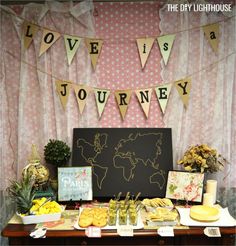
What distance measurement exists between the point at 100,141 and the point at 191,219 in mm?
813

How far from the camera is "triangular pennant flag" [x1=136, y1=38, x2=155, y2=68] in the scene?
2.12m

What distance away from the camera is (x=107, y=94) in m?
2.15

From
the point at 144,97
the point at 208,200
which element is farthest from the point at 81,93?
the point at 208,200

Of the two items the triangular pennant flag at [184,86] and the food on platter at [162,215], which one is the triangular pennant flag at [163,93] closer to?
the triangular pennant flag at [184,86]

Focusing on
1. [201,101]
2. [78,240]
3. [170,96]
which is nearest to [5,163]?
[78,240]

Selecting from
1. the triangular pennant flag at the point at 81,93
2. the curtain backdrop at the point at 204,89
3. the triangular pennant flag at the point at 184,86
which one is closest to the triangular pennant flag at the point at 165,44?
the curtain backdrop at the point at 204,89

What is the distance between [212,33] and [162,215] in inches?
52.3

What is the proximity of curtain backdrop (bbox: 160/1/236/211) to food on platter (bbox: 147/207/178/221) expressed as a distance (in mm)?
503

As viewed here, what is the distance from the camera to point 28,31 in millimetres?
2109

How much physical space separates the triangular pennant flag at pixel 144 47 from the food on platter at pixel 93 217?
1.09 meters

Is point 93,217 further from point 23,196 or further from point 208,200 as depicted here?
point 208,200

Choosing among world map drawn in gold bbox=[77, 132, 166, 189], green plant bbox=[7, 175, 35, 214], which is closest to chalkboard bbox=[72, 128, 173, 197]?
world map drawn in gold bbox=[77, 132, 166, 189]

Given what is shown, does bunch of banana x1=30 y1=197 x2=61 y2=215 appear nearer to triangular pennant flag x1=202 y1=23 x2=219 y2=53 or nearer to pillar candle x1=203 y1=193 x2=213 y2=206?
pillar candle x1=203 y1=193 x2=213 y2=206

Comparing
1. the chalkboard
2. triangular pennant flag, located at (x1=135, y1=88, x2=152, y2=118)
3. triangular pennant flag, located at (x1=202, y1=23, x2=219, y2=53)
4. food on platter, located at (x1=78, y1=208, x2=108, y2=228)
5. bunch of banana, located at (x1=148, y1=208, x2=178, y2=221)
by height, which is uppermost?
triangular pennant flag, located at (x1=202, y1=23, x2=219, y2=53)
